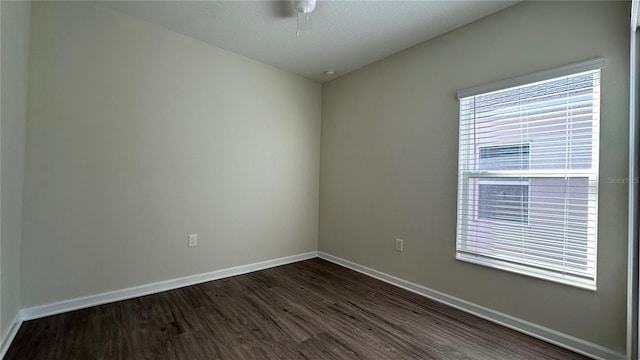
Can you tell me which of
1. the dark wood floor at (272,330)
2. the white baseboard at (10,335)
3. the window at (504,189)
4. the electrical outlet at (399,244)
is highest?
the window at (504,189)

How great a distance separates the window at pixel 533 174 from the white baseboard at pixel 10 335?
324 centimetres

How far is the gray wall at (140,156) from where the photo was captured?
203 cm

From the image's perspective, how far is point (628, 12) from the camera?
160cm

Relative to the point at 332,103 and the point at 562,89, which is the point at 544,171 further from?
the point at 332,103

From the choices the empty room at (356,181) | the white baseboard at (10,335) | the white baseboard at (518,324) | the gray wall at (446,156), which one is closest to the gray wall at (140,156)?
the empty room at (356,181)

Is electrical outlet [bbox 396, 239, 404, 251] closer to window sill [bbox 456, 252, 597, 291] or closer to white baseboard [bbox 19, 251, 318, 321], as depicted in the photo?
window sill [bbox 456, 252, 597, 291]

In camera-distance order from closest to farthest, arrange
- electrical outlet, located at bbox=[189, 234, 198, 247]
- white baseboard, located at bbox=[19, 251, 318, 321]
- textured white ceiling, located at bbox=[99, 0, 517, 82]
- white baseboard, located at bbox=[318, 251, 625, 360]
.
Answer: white baseboard, located at bbox=[318, 251, 625, 360] → white baseboard, located at bbox=[19, 251, 318, 321] → textured white ceiling, located at bbox=[99, 0, 517, 82] → electrical outlet, located at bbox=[189, 234, 198, 247]

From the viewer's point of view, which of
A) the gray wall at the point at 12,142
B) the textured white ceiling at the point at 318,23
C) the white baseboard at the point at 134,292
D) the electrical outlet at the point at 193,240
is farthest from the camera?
the electrical outlet at the point at 193,240

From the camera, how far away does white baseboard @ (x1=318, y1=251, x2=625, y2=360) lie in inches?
66.2

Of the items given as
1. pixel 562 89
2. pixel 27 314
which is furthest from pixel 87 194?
pixel 562 89

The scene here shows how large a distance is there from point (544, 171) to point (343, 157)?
2.06m

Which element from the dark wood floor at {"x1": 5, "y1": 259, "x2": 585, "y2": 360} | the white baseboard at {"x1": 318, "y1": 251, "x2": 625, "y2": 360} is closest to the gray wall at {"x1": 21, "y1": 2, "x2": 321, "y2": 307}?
the dark wood floor at {"x1": 5, "y1": 259, "x2": 585, "y2": 360}

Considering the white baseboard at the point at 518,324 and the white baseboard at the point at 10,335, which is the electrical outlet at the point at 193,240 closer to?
the white baseboard at the point at 10,335

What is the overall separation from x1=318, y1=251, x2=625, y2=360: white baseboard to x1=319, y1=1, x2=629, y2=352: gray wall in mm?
40
